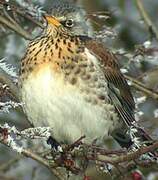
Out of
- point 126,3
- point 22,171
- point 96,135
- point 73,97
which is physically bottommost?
point 22,171

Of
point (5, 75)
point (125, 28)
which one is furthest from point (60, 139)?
point (125, 28)

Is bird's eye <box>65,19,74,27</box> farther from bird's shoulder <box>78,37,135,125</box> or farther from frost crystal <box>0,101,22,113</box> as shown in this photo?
frost crystal <box>0,101,22,113</box>

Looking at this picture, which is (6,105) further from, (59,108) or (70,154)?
(59,108)

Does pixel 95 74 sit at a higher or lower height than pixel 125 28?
higher

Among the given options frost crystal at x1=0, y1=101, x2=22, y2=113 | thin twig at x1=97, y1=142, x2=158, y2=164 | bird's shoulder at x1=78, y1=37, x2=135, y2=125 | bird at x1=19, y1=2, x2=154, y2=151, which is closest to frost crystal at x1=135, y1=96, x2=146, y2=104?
bird's shoulder at x1=78, y1=37, x2=135, y2=125

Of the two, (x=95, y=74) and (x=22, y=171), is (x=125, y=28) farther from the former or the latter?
(x=95, y=74)

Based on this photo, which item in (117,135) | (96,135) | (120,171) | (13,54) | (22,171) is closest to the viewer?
(120,171)

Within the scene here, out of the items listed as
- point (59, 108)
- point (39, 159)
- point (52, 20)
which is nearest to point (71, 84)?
point (59, 108)
